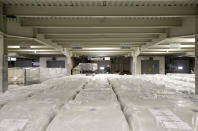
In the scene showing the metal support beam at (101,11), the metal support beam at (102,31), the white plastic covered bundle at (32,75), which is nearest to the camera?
the metal support beam at (101,11)

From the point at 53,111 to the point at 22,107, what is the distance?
57 cm

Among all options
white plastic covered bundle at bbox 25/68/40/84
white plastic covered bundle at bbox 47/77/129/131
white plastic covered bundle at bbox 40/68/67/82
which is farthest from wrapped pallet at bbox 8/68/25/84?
white plastic covered bundle at bbox 47/77/129/131

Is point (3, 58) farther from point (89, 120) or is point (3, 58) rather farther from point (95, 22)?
point (89, 120)

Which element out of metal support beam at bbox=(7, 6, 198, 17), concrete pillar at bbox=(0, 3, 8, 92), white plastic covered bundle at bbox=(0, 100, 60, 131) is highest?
metal support beam at bbox=(7, 6, 198, 17)

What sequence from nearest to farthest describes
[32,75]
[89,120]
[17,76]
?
[89,120] → [17,76] → [32,75]

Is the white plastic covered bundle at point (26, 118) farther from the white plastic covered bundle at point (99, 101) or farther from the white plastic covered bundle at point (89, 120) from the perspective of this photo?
the white plastic covered bundle at point (99, 101)

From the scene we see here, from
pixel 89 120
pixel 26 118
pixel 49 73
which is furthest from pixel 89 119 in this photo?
pixel 49 73

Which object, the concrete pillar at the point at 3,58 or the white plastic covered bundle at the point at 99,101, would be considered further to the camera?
the concrete pillar at the point at 3,58

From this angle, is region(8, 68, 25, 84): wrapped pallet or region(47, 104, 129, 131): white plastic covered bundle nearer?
region(47, 104, 129, 131): white plastic covered bundle

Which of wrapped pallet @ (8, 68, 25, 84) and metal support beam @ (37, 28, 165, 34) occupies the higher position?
metal support beam @ (37, 28, 165, 34)

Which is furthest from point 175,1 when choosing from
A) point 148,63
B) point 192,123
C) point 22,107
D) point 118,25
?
point 148,63

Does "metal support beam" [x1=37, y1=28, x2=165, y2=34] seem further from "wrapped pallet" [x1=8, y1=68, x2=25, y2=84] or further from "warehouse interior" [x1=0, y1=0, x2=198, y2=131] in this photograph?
"wrapped pallet" [x1=8, y1=68, x2=25, y2=84]

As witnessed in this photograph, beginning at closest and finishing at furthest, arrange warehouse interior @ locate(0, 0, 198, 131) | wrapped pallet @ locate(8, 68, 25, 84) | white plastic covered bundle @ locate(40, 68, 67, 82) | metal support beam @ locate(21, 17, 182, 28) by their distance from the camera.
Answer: warehouse interior @ locate(0, 0, 198, 131) < metal support beam @ locate(21, 17, 182, 28) < wrapped pallet @ locate(8, 68, 25, 84) < white plastic covered bundle @ locate(40, 68, 67, 82)

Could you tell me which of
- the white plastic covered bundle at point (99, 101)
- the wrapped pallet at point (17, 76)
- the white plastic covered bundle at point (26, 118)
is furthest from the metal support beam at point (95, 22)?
the white plastic covered bundle at point (26, 118)
